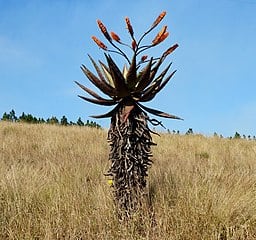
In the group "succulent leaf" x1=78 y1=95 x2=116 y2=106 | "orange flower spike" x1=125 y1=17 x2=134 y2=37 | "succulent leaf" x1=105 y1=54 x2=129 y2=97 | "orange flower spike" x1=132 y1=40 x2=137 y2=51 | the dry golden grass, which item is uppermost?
"orange flower spike" x1=125 y1=17 x2=134 y2=37

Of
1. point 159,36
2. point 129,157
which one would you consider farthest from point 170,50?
point 129,157

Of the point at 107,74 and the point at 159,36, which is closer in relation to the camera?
the point at 159,36

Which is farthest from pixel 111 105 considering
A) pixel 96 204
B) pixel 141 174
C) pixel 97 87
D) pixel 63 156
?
pixel 63 156

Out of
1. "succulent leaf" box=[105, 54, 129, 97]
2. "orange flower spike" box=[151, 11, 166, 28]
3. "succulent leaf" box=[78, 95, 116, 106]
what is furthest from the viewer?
"succulent leaf" box=[78, 95, 116, 106]

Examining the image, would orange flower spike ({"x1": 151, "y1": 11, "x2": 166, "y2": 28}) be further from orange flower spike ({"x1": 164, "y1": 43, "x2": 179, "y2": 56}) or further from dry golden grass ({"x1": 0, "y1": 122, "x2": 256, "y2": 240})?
dry golden grass ({"x1": 0, "y1": 122, "x2": 256, "y2": 240})

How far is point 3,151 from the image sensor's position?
8594mm

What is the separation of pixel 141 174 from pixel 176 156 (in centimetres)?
508

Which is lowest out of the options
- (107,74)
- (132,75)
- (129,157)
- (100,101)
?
(129,157)

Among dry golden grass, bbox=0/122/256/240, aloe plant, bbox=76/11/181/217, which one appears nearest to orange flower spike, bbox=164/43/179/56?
aloe plant, bbox=76/11/181/217

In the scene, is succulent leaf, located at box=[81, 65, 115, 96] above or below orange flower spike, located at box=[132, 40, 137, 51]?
below

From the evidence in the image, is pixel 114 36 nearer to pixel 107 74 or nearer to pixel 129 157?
pixel 107 74

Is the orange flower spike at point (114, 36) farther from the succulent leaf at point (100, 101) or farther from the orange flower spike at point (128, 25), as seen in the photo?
the succulent leaf at point (100, 101)

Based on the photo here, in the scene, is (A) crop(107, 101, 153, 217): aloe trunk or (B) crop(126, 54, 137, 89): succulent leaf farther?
(A) crop(107, 101, 153, 217): aloe trunk

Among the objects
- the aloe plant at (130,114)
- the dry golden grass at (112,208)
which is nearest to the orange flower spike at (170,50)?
the aloe plant at (130,114)
